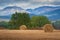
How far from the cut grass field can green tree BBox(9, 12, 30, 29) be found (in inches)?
3.1

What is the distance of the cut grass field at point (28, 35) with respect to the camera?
1.69 metres

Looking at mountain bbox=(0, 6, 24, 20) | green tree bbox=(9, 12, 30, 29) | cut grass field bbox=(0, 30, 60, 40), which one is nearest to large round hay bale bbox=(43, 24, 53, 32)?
cut grass field bbox=(0, 30, 60, 40)

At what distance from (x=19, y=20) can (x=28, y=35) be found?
0.20 metres

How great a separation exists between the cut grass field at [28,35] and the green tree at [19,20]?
0.26 ft

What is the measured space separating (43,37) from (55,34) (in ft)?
0.44

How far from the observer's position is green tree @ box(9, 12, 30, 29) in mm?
1751

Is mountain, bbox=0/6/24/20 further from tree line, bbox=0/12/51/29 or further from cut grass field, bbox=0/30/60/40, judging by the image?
cut grass field, bbox=0/30/60/40

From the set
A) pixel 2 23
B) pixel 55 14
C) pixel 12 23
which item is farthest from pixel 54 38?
pixel 2 23

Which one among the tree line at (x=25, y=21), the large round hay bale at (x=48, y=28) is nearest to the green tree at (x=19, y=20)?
the tree line at (x=25, y=21)

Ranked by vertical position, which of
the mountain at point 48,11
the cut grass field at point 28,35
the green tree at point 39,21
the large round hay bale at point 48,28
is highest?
the mountain at point 48,11

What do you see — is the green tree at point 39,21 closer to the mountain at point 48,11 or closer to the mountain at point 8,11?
the mountain at point 48,11

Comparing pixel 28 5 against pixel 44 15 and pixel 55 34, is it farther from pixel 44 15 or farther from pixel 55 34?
pixel 55 34

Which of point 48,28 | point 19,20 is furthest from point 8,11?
point 48,28

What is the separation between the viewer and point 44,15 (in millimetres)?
1726
